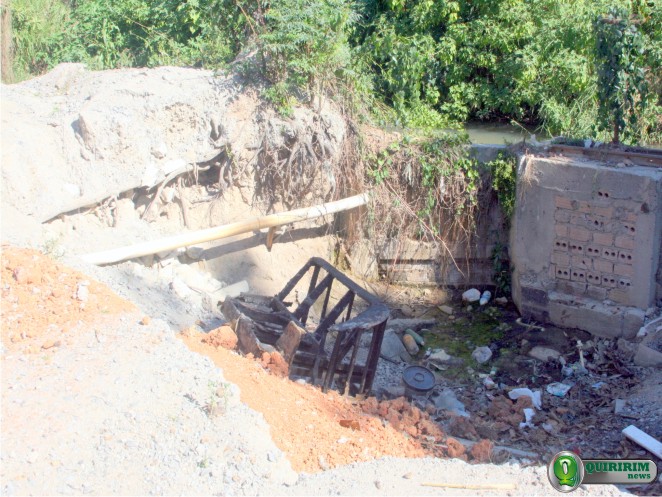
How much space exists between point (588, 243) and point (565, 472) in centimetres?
405

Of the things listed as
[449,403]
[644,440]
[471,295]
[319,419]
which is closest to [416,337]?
[471,295]

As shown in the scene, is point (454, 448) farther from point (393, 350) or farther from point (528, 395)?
point (393, 350)

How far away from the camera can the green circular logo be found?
4.56 metres

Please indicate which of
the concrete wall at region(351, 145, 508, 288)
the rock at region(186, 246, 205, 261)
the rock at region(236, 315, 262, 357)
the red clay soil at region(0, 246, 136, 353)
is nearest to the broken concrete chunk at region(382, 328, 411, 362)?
the concrete wall at region(351, 145, 508, 288)

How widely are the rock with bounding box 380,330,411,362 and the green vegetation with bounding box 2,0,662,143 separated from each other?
3215 mm

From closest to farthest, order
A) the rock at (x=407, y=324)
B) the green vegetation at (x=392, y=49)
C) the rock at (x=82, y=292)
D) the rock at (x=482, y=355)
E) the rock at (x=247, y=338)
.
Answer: the rock at (x=82, y=292) < the rock at (x=247, y=338) < the rock at (x=482, y=355) < the rock at (x=407, y=324) < the green vegetation at (x=392, y=49)

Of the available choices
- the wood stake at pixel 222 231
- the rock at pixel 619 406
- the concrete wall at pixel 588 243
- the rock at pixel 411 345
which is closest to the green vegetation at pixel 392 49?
the concrete wall at pixel 588 243

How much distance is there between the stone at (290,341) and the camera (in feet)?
20.8

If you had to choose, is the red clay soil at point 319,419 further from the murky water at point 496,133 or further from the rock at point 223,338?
the murky water at point 496,133

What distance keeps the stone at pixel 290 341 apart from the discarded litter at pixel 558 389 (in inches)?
116

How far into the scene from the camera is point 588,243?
26.7ft

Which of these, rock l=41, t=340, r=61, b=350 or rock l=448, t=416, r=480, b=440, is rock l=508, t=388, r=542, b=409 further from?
rock l=41, t=340, r=61, b=350

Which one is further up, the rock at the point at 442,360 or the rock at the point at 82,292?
the rock at the point at 82,292

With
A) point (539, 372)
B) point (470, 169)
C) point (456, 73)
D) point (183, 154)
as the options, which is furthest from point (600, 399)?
point (456, 73)
